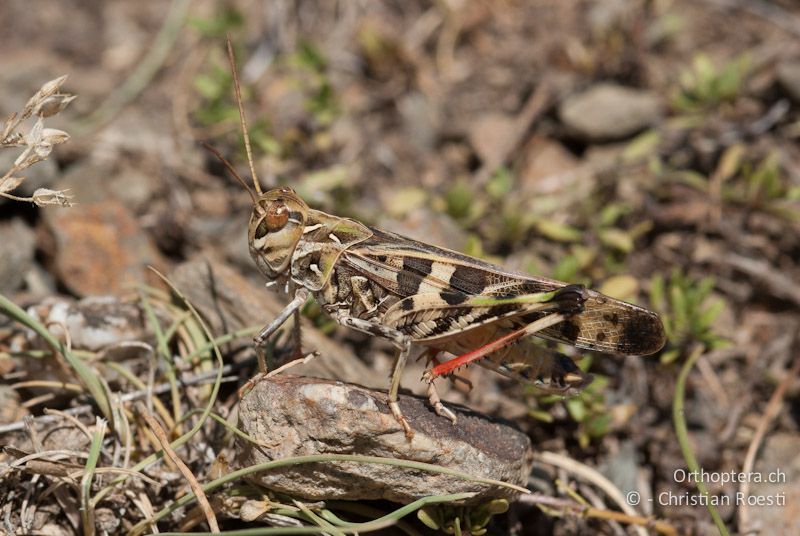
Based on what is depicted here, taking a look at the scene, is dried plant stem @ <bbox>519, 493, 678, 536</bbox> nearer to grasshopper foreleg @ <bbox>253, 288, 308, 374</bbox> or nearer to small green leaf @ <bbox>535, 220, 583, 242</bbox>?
grasshopper foreleg @ <bbox>253, 288, 308, 374</bbox>

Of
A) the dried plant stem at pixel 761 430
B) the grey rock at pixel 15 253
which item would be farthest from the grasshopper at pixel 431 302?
the grey rock at pixel 15 253

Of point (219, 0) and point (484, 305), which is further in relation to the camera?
point (219, 0)

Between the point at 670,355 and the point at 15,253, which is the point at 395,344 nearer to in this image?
the point at 670,355

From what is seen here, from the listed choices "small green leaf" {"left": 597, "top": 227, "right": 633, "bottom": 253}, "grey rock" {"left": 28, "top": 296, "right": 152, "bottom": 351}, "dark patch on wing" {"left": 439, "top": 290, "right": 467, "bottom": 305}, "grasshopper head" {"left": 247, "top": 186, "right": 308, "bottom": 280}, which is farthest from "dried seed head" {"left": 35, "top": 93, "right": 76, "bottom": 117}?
"small green leaf" {"left": 597, "top": 227, "right": 633, "bottom": 253}

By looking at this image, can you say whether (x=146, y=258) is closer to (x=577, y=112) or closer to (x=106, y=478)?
(x=106, y=478)

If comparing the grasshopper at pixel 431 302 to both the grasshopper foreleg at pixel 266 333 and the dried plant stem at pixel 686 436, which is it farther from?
the dried plant stem at pixel 686 436

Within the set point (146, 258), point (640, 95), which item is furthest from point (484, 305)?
point (640, 95)

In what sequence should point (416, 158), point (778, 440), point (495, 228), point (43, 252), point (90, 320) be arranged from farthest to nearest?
point (416, 158) → point (495, 228) → point (43, 252) → point (778, 440) → point (90, 320)
